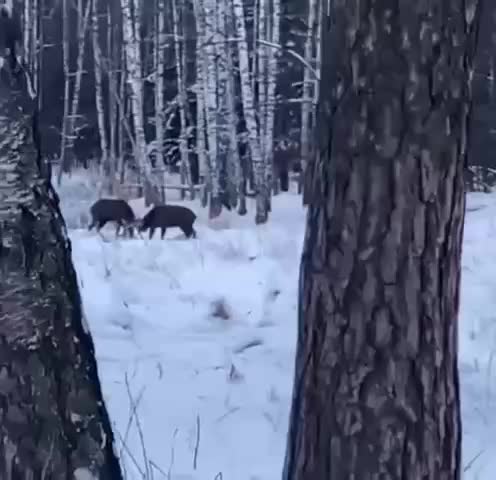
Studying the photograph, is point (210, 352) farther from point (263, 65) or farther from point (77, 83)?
point (77, 83)

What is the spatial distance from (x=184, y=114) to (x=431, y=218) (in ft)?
66.5

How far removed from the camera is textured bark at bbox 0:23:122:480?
2.76 meters

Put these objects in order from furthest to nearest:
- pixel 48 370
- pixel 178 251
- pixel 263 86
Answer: pixel 263 86 < pixel 178 251 < pixel 48 370

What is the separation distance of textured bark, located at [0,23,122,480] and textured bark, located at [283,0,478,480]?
601mm

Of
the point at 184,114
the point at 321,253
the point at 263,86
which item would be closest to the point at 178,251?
the point at 321,253

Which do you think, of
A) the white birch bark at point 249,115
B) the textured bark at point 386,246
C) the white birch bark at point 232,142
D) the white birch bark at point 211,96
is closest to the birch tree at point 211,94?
the white birch bark at point 211,96

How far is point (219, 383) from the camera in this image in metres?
5.26

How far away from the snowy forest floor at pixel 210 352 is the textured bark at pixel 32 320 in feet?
3.25

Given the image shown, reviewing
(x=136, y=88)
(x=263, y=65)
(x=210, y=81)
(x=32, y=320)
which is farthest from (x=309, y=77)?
(x=32, y=320)

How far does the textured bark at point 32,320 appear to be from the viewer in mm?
2764

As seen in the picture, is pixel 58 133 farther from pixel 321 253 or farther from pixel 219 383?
pixel 321 253

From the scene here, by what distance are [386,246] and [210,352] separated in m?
3.15

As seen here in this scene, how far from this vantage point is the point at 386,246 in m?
2.84

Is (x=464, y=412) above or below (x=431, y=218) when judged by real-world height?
below
